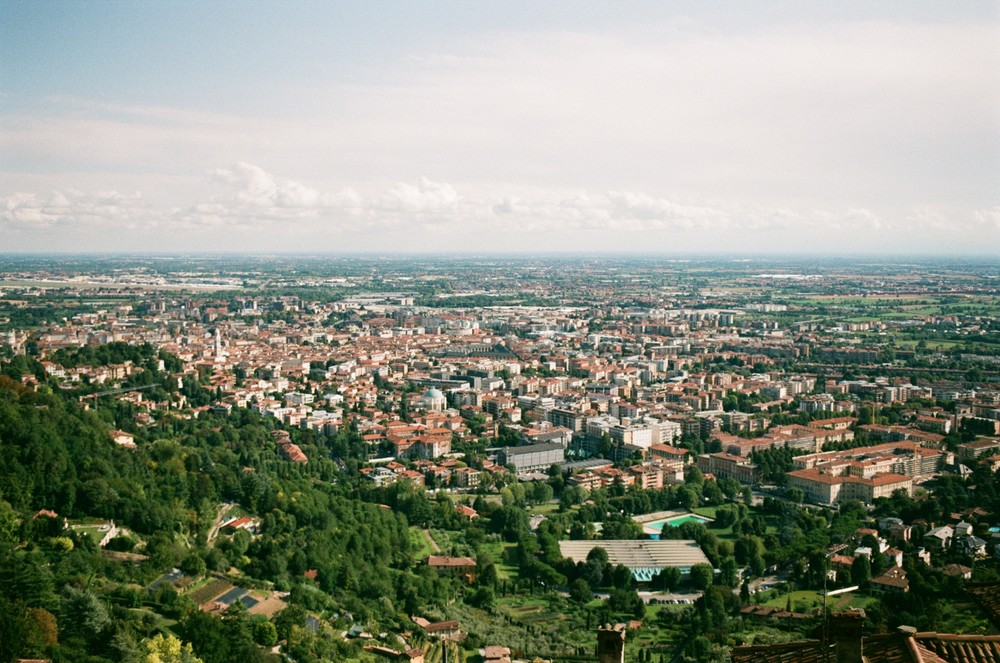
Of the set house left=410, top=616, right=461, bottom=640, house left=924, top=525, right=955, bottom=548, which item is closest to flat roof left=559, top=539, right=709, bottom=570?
house left=410, top=616, right=461, bottom=640

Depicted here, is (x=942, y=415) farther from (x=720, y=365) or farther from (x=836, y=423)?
(x=720, y=365)

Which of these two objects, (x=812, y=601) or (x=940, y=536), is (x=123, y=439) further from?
(x=940, y=536)

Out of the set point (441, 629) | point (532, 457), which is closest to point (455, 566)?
point (441, 629)

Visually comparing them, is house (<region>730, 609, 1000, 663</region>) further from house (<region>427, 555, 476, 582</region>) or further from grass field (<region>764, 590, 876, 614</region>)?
house (<region>427, 555, 476, 582</region>)

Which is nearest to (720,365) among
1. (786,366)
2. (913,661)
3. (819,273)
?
(786,366)

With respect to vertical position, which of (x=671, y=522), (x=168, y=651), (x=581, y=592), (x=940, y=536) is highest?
(x=168, y=651)

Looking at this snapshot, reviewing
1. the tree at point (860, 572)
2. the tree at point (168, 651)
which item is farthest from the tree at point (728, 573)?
the tree at point (168, 651)
